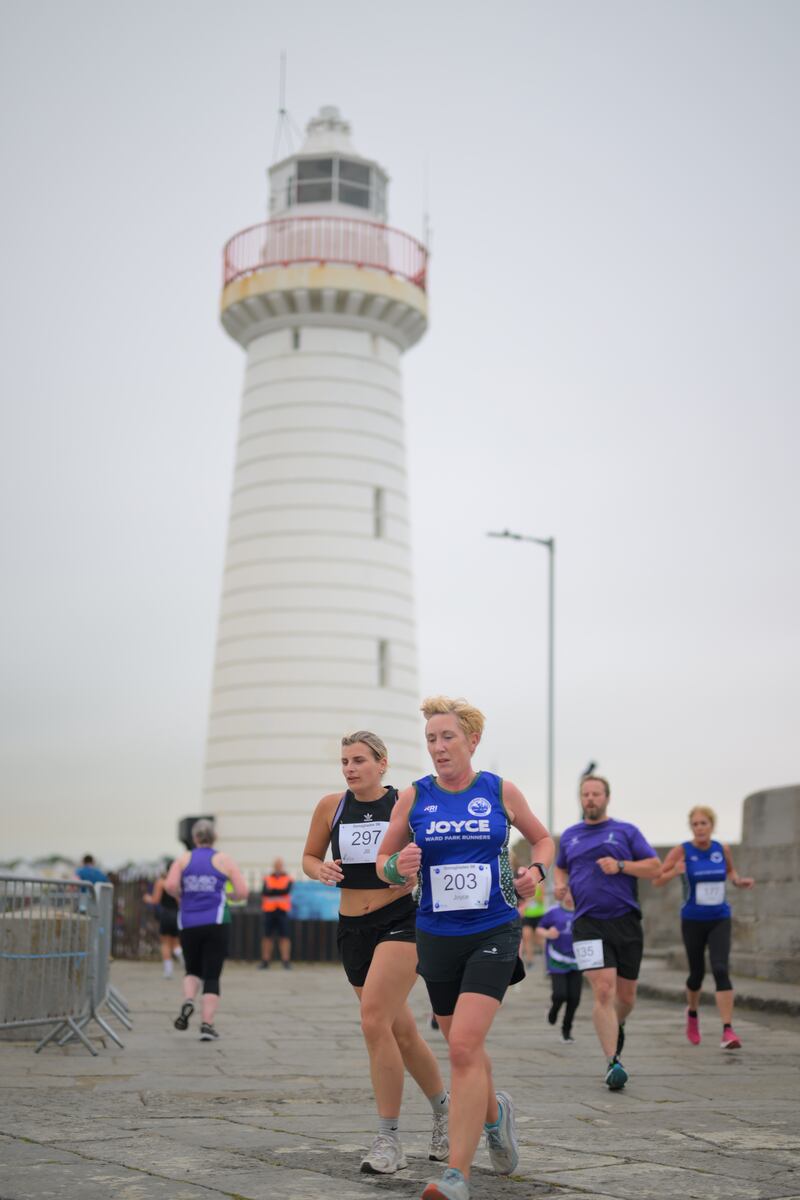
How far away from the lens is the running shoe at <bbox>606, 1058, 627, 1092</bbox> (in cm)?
947

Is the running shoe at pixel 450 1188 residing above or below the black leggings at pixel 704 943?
below

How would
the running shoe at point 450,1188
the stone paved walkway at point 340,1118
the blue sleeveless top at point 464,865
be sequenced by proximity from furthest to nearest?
the blue sleeveless top at point 464,865, the stone paved walkway at point 340,1118, the running shoe at point 450,1188

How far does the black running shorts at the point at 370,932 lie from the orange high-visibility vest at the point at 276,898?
19.5 meters

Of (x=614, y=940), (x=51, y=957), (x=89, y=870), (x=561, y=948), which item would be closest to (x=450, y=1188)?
(x=614, y=940)

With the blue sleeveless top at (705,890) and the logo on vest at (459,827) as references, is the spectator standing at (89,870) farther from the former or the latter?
the logo on vest at (459,827)

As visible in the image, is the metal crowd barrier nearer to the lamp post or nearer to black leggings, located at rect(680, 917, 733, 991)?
black leggings, located at rect(680, 917, 733, 991)

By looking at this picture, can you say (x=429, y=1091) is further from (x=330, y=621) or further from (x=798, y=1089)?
(x=330, y=621)

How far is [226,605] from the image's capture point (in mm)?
32719

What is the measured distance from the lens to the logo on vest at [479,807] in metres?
6.55

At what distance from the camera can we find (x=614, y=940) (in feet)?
34.1

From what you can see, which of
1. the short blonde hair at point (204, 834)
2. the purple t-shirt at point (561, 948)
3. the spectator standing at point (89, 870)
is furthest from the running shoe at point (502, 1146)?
the spectator standing at point (89, 870)

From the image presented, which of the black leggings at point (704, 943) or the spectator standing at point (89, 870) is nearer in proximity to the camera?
the black leggings at point (704, 943)

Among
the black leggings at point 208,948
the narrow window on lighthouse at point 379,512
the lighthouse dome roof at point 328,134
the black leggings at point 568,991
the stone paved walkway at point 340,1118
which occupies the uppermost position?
the lighthouse dome roof at point 328,134

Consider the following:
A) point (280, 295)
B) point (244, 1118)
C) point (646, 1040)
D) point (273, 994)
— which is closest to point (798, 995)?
point (646, 1040)
